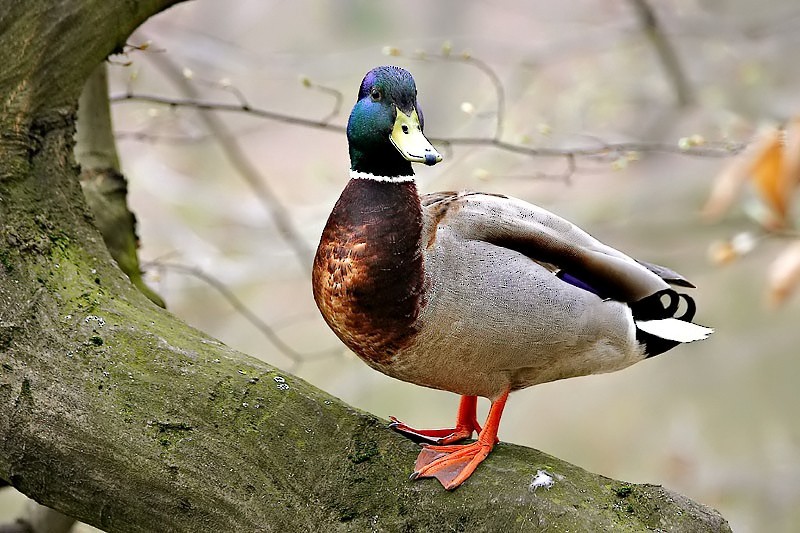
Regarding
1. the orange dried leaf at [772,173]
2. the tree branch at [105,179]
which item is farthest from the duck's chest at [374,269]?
the orange dried leaf at [772,173]

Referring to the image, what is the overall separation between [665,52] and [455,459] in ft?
12.3

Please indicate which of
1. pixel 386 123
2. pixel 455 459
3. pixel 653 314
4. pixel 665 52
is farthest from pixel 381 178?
pixel 665 52

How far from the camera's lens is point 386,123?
65.6 inches

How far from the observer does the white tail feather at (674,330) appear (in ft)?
6.19

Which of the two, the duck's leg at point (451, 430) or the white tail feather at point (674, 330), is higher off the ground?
the white tail feather at point (674, 330)

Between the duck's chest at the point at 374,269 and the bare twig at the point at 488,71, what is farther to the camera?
the bare twig at the point at 488,71

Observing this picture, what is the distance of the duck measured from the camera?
1.66 metres

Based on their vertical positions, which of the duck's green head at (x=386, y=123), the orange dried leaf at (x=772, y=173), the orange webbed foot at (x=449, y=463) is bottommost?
the orange webbed foot at (x=449, y=463)

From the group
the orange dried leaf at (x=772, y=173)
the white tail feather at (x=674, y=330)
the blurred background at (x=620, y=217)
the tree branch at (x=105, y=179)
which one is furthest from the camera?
the blurred background at (x=620, y=217)

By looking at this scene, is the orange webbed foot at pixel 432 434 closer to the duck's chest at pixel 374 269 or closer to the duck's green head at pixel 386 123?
the duck's chest at pixel 374 269

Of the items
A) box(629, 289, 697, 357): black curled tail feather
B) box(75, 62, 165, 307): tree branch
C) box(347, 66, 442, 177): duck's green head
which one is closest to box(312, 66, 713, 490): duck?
box(347, 66, 442, 177): duck's green head

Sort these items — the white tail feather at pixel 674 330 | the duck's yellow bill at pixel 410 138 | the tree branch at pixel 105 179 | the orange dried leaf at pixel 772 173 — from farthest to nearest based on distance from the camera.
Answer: the orange dried leaf at pixel 772 173 → the tree branch at pixel 105 179 → the white tail feather at pixel 674 330 → the duck's yellow bill at pixel 410 138

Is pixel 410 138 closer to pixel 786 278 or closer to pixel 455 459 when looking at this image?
pixel 455 459

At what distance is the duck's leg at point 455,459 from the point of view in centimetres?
159
